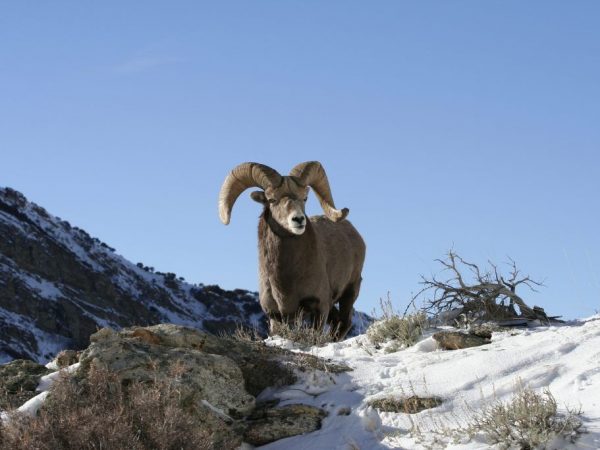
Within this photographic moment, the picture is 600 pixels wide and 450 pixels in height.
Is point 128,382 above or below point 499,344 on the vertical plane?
A: below

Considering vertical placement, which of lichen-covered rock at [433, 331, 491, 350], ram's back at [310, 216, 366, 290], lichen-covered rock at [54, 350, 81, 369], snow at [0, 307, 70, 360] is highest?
snow at [0, 307, 70, 360]

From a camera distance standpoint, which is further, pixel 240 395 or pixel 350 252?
pixel 350 252

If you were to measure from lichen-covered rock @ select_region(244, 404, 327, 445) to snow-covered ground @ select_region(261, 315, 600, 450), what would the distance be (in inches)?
3.1

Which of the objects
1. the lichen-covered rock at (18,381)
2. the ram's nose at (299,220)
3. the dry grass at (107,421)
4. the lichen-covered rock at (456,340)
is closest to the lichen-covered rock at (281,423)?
the dry grass at (107,421)

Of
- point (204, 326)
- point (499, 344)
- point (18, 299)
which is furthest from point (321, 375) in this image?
point (204, 326)

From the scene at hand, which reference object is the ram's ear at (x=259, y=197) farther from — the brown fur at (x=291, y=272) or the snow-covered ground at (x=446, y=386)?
the snow-covered ground at (x=446, y=386)

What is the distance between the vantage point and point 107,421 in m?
6.71

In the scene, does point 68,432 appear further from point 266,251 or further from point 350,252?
point 350,252

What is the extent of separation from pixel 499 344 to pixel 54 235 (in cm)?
8716

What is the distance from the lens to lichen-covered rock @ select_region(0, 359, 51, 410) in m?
7.92

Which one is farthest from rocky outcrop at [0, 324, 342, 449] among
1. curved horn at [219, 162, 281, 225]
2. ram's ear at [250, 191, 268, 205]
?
curved horn at [219, 162, 281, 225]

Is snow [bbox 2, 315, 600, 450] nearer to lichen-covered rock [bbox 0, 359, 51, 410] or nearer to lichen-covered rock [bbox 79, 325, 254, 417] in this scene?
lichen-covered rock [bbox 0, 359, 51, 410]

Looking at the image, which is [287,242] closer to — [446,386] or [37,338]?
[446,386]

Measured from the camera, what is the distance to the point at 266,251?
42.5 feet
